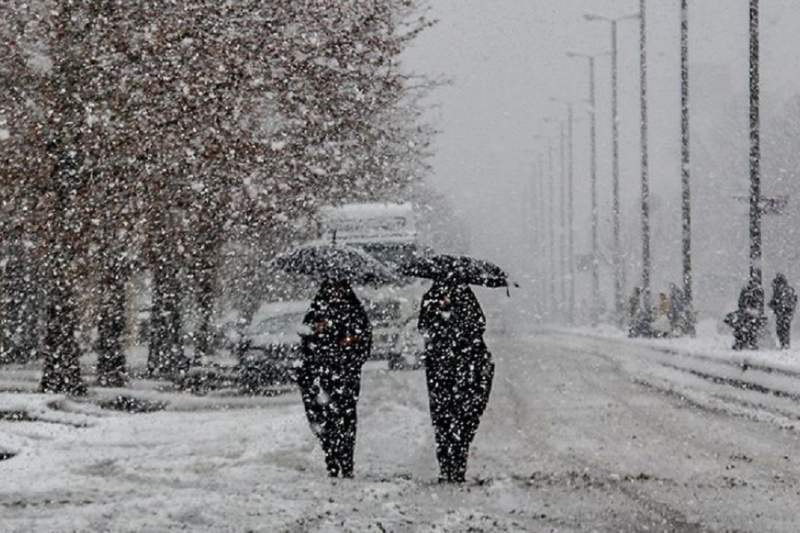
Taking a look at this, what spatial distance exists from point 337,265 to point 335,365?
817mm

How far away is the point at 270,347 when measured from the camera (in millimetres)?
24641

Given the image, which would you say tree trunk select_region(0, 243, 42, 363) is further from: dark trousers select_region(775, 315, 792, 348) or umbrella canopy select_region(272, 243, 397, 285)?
umbrella canopy select_region(272, 243, 397, 285)

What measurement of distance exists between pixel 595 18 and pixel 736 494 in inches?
1937

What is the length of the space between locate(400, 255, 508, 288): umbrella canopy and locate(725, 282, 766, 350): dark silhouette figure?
19.1 metres

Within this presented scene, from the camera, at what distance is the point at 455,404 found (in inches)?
443

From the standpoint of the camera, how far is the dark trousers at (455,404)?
1115 centimetres

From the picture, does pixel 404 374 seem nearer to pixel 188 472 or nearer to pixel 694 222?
pixel 188 472

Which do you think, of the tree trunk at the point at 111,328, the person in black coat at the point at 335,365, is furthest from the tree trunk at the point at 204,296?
the person in black coat at the point at 335,365

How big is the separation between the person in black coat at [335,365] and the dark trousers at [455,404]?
616 mm

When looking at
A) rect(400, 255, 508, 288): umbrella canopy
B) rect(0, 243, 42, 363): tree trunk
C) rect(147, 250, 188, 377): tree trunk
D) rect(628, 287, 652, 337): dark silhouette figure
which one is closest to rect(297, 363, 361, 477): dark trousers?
→ rect(400, 255, 508, 288): umbrella canopy

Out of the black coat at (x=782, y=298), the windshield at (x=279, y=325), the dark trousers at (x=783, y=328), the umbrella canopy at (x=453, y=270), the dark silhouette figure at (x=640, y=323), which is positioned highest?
the umbrella canopy at (x=453, y=270)

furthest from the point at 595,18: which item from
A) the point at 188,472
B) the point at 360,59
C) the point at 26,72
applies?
the point at 188,472

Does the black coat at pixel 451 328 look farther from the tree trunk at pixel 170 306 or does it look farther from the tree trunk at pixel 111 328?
the tree trunk at pixel 170 306

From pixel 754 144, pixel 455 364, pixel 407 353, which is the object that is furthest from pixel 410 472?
pixel 754 144
